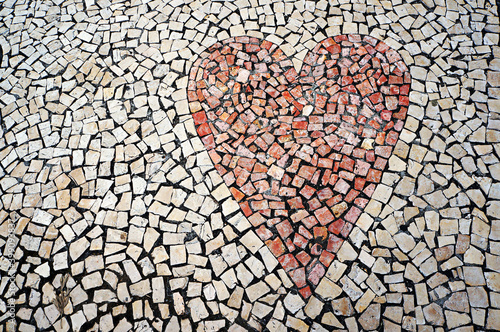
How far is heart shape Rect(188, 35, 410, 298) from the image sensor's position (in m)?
3.24

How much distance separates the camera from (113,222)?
3.32 metres

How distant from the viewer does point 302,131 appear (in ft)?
12.2

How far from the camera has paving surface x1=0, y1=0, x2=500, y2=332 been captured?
9.75 feet

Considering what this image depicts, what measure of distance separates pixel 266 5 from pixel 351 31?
3.65ft

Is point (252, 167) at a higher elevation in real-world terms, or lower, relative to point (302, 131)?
lower

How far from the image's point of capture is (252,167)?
3.54 metres

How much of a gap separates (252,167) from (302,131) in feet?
2.13

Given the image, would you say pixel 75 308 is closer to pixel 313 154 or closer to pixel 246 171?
pixel 246 171

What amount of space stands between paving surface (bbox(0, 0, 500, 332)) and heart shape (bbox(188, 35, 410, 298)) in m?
0.02

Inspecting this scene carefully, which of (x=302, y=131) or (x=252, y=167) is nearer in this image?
(x=252, y=167)

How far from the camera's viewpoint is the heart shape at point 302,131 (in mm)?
3238

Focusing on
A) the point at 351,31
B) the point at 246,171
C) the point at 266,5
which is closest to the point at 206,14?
the point at 266,5

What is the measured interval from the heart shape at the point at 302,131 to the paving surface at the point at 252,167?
0.02m

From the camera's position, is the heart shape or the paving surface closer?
the paving surface
